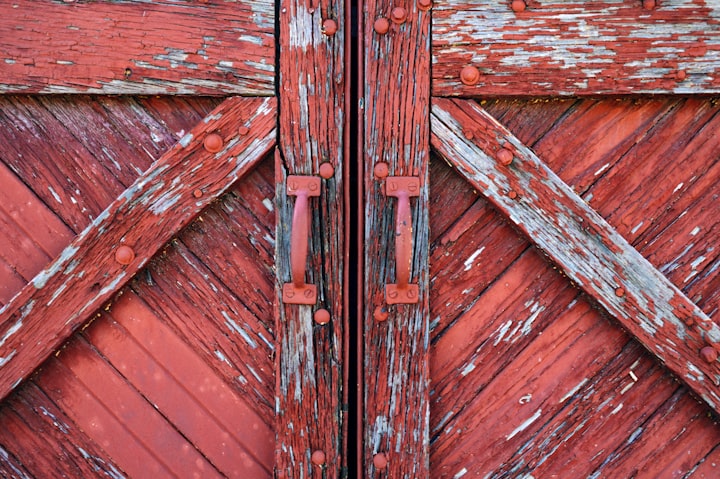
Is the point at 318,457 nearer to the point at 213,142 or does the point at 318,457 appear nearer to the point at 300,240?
the point at 300,240

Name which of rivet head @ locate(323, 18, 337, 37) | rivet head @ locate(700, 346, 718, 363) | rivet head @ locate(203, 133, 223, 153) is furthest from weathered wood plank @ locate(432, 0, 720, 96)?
rivet head @ locate(700, 346, 718, 363)

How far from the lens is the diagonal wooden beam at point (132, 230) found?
1.24 meters

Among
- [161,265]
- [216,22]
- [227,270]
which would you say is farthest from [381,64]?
[161,265]

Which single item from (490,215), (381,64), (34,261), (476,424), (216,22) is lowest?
(476,424)

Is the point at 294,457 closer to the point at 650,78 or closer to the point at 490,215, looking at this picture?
the point at 490,215

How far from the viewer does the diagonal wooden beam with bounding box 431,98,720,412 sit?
4.08ft

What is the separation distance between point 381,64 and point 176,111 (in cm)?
54

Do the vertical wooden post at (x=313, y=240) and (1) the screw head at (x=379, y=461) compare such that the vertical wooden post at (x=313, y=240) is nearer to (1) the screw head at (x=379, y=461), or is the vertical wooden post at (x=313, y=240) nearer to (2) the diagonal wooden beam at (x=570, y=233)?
(1) the screw head at (x=379, y=461)

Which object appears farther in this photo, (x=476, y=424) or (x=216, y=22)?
(x=476, y=424)

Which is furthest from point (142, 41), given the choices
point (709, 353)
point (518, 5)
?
point (709, 353)

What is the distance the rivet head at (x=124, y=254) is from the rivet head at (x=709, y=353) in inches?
57.3

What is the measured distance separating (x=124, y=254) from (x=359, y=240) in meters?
0.59

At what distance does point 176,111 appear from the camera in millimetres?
1281

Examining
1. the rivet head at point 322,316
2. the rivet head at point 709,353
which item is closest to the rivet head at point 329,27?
the rivet head at point 322,316
